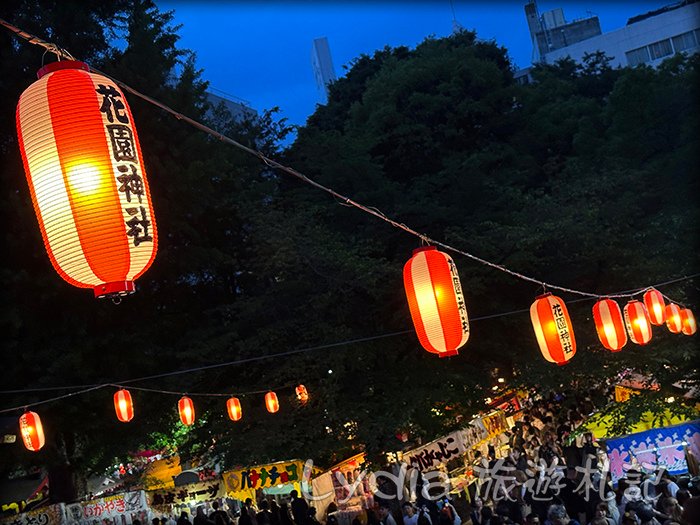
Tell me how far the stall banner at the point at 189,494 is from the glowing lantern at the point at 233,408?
8.50 ft

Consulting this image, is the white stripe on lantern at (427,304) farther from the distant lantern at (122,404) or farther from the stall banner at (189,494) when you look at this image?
the stall banner at (189,494)

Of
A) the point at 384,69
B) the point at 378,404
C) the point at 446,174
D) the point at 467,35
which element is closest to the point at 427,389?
the point at 378,404

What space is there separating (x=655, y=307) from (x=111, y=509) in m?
13.0

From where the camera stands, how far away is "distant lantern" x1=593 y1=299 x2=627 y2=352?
1195 cm

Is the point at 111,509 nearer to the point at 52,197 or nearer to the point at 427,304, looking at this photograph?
the point at 427,304

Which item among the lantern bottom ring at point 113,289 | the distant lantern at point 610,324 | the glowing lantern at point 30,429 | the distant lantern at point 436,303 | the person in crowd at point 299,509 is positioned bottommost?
the person in crowd at point 299,509

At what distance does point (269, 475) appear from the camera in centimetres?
1581

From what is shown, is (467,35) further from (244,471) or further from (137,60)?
(244,471)

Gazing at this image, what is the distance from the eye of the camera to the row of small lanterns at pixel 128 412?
1278cm

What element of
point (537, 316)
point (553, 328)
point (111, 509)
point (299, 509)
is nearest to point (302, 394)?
point (299, 509)

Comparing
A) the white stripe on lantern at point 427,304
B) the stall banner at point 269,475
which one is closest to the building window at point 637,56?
the stall banner at point 269,475

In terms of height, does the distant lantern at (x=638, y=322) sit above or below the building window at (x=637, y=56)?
below

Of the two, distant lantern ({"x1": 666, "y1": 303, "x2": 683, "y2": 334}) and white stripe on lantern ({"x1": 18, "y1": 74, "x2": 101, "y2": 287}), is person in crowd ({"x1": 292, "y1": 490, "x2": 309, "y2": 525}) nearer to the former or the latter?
distant lantern ({"x1": 666, "y1": 303, "x2": 683, "y2": 334})

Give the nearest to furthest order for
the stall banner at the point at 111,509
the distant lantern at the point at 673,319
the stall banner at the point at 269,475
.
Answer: the distant lantern at the point at 673,319 → the stall banner at the point at 269,475 → the stall banner at the point at 111,509
